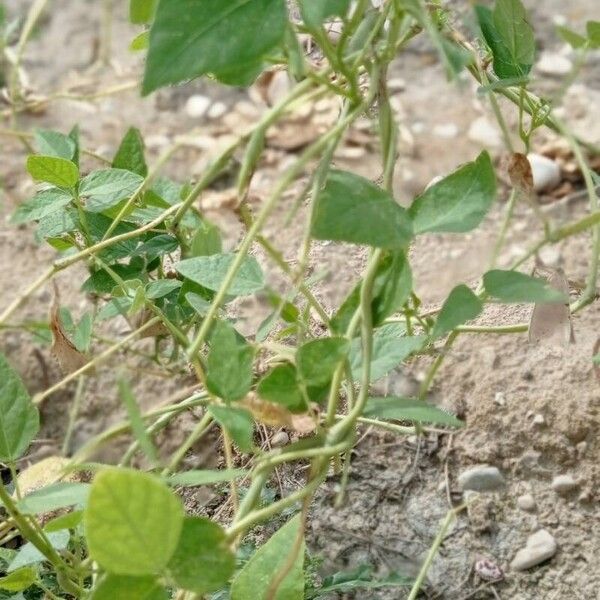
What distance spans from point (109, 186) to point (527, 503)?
0.48 m

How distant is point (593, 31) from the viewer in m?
0.71

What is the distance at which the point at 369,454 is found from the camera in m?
1.02

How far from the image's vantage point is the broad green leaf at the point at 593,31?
2.32 feet

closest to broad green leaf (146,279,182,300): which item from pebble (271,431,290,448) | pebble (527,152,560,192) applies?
pebble (271,431,290,448)

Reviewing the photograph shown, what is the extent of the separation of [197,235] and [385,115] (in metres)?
0.27

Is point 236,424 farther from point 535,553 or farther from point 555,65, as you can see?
point 555,65

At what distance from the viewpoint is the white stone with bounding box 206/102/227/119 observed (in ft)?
5.88

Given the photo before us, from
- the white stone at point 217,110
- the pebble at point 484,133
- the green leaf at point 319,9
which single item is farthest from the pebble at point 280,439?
the white stone at point 217,110

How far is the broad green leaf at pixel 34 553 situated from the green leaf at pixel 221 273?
0.68ft

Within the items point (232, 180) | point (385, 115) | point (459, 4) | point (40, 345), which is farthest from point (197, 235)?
point (459, 4)

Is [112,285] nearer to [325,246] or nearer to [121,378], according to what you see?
[325,246]

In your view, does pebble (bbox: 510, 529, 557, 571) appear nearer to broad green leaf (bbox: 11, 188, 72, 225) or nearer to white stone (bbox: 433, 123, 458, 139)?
broad green leaf (bbox: 11, 188, 72, 225)

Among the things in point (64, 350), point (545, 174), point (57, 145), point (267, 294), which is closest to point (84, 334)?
point (64, 350)

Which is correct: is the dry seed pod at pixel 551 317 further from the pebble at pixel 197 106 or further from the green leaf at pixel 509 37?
the pebble at pixel 197 106
